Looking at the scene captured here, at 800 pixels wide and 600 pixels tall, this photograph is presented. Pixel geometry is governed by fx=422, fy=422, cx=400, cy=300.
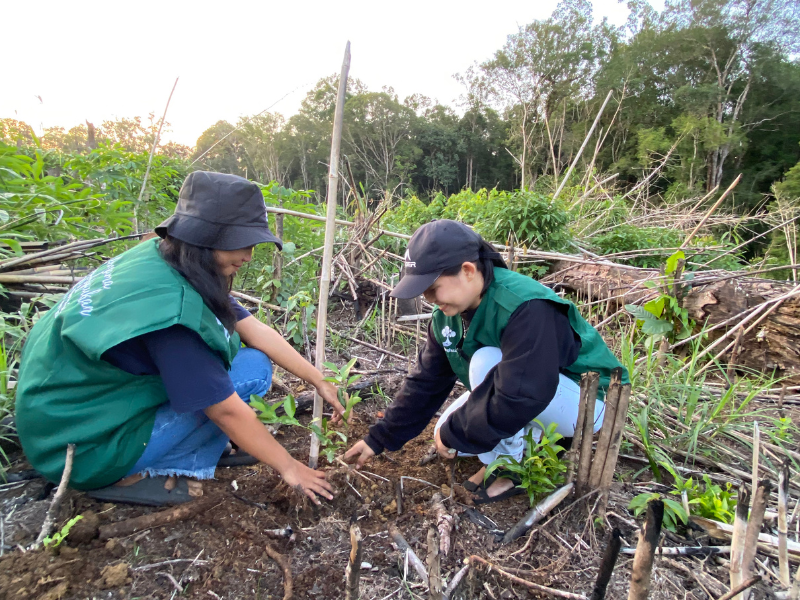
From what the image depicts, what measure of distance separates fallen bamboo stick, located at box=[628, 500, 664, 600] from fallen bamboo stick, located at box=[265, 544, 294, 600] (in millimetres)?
934

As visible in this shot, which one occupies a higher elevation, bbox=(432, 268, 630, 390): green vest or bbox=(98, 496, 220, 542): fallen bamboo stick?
bbox=(432, 268, 630, 390): green vest

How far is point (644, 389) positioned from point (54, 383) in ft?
8.61

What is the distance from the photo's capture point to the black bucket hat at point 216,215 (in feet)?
4.14

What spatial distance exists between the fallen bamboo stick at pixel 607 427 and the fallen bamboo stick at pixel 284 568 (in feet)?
3.52

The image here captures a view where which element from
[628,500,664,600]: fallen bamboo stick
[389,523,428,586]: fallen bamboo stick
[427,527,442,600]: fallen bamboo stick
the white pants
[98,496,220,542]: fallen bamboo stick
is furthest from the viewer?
the white pants

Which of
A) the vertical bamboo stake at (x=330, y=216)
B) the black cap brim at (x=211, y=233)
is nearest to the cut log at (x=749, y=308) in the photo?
the vertical bamboo stake at (x=330, y=216)

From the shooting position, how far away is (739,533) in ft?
2.65

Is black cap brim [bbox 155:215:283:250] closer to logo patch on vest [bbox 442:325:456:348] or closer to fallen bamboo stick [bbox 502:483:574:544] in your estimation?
logo patch on vest [bbox 442:325:456:348]

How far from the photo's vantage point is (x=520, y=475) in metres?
1.58

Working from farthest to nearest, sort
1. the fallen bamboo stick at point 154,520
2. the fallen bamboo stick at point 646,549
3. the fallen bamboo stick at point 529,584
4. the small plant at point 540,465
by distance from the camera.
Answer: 1. the small plant at point 540,465
2. the fallen bamboo stick at point 154,520
3. the fallen bamboo stick at point 529,584
4. the fallen bamboo stick at point 646,549

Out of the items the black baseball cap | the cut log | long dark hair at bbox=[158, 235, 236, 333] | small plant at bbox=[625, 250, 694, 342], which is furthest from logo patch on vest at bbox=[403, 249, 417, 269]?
the cut log

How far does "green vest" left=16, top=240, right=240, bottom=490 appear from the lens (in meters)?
1.20

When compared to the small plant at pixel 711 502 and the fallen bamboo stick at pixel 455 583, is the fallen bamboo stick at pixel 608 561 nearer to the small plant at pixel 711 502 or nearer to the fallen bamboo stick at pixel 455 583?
the fallen bamboo stick at pixel 455 583

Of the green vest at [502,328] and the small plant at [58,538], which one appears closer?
the small plant at [58,538]
